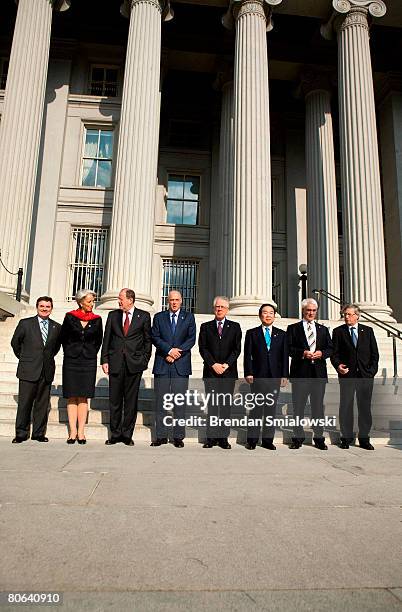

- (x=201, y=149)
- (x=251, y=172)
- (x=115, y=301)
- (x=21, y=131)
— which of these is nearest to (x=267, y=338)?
(x=115, y=301)

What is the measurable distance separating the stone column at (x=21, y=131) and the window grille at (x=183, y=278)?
6.39 metres

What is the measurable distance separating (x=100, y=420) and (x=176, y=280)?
11507 mm

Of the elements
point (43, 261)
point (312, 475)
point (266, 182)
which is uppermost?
point (266, 182)

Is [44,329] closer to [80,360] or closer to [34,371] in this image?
[34,371]

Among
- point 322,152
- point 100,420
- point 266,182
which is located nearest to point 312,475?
point 100,420

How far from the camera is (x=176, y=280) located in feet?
57.8

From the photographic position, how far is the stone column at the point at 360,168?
41.0 ft

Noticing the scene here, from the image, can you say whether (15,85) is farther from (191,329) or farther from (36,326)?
(191,329)

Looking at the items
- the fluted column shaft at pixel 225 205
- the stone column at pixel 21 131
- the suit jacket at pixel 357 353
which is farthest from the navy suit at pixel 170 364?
the fluted column shaft at pixel 225 205

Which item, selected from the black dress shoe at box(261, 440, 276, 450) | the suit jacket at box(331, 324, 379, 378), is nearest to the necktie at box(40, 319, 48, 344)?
the black dress shoe at box(261, 440, 276, 450)

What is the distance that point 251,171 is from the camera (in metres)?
12.3

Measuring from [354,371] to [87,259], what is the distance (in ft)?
40.0

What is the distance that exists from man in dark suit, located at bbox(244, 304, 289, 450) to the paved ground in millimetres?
1519

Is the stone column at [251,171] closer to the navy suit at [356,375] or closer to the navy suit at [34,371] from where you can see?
the navy suit at [356,375]
